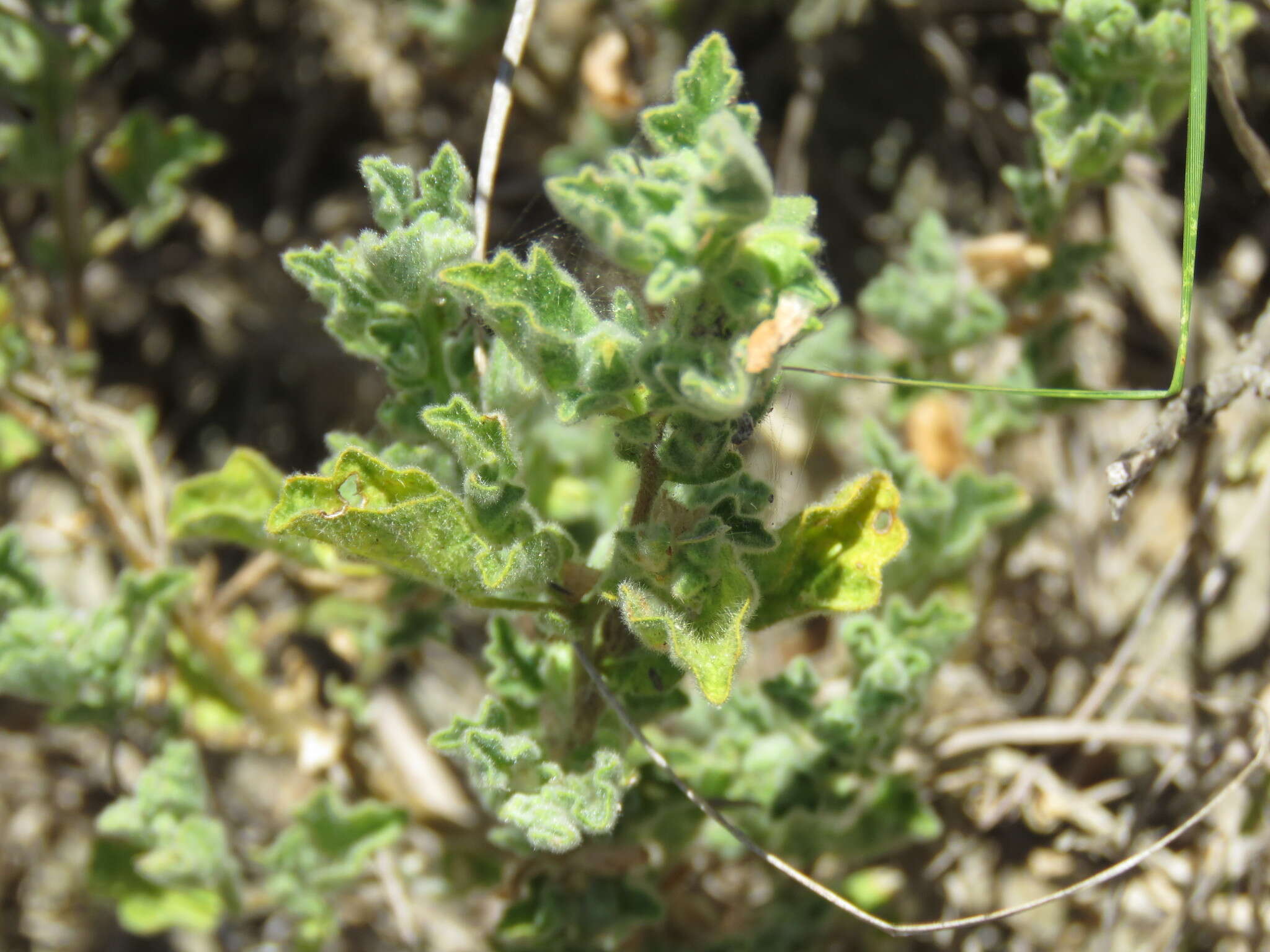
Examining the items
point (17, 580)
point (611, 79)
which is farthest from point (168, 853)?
point (611, 79)

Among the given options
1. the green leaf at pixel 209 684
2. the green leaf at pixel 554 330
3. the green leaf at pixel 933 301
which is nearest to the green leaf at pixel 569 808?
the green leaf at pixel 554 330

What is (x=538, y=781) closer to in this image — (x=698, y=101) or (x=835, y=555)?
(x=835, y=555)

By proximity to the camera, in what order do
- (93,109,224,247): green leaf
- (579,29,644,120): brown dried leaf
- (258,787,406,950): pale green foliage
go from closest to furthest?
(258,787,406,950): pale green foliage → (93,109,224,247): green leaf → (579,29,644,120): brown dried leaf

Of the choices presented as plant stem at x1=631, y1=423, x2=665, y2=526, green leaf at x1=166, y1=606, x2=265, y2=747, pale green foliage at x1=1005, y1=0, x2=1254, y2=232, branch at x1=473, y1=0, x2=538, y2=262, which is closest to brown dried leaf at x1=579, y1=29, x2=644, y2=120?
branch at x1=473, y1=0, x2=538, y2=262

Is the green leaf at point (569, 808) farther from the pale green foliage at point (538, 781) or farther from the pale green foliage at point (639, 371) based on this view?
the pale green foliage at point (639, 371)

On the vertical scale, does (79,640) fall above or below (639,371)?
below

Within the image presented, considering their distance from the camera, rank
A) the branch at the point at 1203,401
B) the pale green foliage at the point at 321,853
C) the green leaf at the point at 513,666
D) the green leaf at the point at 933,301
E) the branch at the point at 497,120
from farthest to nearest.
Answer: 1. the green leaf at the point at 933,301
2. the pale green foliage at the point at 321,853
3. the branch at the point at 497,120
4. the green leaf at the point at 513,666
5. the branch at the point at 1203,401

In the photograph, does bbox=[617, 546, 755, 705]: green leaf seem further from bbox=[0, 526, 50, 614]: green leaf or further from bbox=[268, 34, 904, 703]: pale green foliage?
bbox=[0, 526, 50, 614]: green leaf
